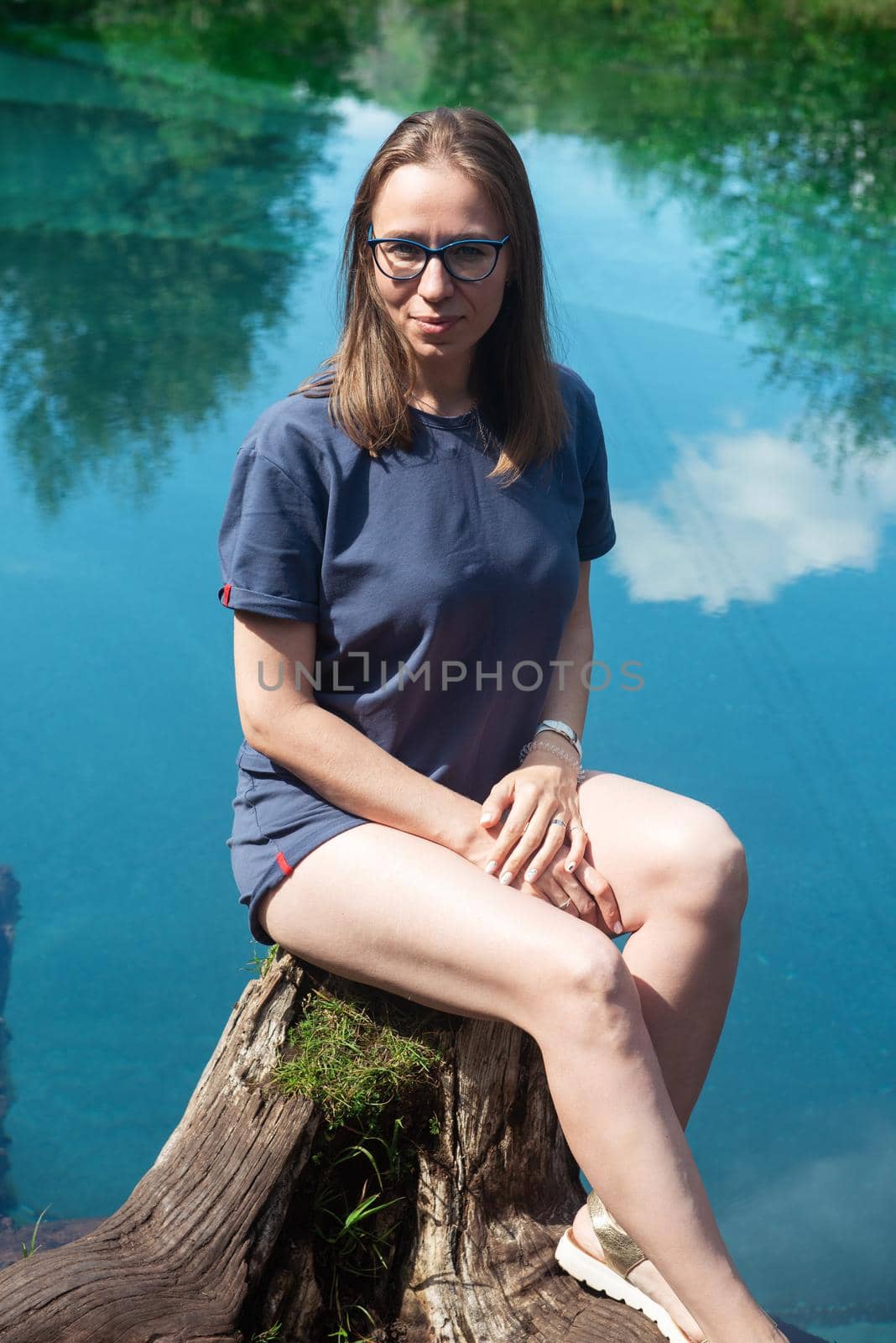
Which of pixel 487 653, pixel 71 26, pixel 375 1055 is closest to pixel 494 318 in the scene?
pixel 487 653

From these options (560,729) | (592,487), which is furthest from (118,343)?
(560,729)

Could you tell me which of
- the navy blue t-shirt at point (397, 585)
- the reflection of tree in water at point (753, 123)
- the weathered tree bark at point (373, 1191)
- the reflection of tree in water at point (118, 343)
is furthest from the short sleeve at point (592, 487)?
the reflection of tree in water at point (753, 123)

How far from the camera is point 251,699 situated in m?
1.58

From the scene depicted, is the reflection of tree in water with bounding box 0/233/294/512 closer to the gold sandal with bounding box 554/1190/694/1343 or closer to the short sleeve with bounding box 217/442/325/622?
the short sleeve with bounding box 217/442/325/622

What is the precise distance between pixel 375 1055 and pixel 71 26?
10925 mm

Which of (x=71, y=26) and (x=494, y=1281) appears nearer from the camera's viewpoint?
(x=494, y=1281)

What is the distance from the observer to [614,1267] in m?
1.61

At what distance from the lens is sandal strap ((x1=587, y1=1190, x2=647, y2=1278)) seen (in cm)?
156

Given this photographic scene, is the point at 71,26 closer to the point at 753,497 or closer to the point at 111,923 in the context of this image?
the point at 753,497

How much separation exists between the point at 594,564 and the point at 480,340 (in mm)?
3007

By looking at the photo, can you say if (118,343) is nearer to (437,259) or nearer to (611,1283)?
(437,259)

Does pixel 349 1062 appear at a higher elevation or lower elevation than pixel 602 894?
lower

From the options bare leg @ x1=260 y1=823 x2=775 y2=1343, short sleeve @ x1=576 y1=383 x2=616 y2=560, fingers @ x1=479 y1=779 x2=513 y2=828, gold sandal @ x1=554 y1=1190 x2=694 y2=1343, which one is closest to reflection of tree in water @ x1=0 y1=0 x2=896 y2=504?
short sleeve @ x1=576 y1=383 x2=616 y2=560

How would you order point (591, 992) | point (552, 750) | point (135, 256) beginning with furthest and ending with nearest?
point (135, 256), point (552, 750), point (591, 992)
